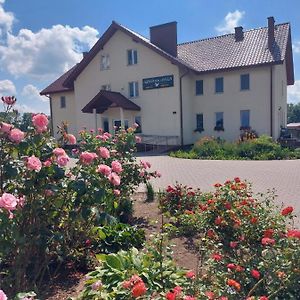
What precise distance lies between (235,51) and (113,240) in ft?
77.5

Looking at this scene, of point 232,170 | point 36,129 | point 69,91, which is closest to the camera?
point 36,129

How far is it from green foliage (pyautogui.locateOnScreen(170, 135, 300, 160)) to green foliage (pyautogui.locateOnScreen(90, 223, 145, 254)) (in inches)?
531

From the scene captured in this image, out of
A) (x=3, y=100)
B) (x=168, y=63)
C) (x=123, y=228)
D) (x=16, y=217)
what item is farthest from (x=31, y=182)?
(x=168, y=63)

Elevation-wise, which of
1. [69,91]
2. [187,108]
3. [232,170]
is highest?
[69,91]

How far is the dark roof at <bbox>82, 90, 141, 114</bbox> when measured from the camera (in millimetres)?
23719

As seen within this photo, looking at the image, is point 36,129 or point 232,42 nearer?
point 36,129

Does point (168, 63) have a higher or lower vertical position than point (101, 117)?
higher

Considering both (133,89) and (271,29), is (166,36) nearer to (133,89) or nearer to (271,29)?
(133,89)

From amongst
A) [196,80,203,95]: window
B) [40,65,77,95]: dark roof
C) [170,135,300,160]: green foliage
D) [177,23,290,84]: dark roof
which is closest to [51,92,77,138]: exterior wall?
[40,65,77,95]: dark roof

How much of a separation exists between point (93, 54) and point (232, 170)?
60.4 feet

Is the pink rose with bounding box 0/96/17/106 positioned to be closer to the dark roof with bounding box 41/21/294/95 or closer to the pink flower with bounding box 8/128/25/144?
the pink flower with bounding box 8/128/25/144

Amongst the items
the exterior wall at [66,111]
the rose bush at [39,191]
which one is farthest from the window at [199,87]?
the rose bush at [39,191]

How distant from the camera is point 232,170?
43.0 feet

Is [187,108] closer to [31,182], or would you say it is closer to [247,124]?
[247,124]
